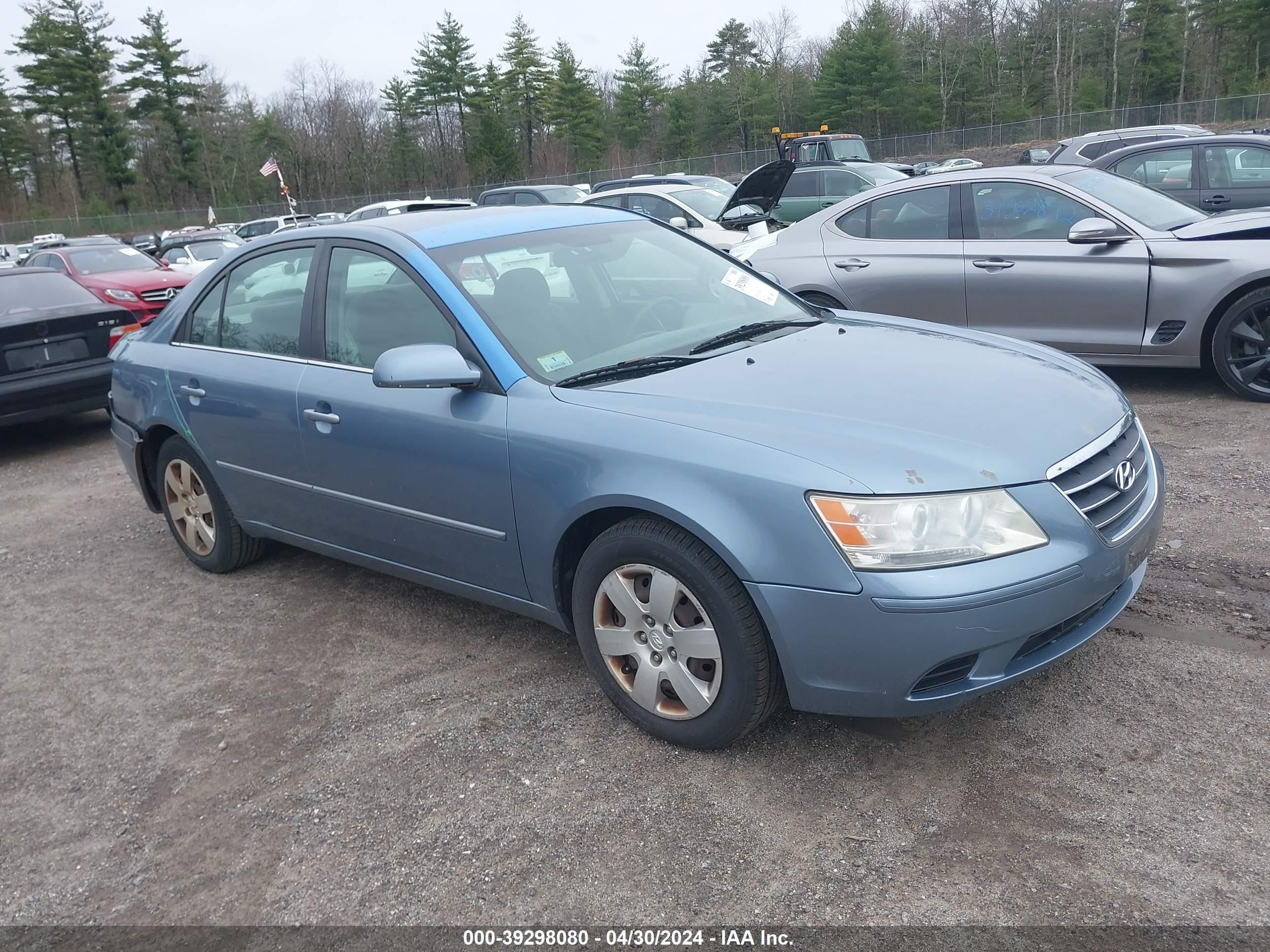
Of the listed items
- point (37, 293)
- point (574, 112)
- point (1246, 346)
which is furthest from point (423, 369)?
point (574, 112)

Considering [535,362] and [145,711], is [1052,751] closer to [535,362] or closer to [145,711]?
[535,362]

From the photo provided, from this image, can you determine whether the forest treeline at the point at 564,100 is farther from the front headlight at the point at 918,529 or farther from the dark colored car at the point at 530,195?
the front headlight at the point at 918,529

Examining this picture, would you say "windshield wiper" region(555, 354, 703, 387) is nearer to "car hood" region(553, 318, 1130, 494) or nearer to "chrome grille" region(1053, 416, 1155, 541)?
"car hood" region(553, 318, 1130, 494)

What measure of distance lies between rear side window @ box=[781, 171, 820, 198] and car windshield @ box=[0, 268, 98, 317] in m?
11.9

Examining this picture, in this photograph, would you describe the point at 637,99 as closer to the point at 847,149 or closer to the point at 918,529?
the point at 847,149

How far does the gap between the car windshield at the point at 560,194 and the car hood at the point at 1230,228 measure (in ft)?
46.7

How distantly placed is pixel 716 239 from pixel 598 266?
9.68 m

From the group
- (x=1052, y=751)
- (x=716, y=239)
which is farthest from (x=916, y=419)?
(x=716, y=239)

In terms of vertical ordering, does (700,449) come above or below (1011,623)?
above

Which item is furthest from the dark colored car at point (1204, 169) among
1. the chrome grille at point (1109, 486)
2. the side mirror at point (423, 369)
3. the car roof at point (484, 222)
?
the side mirror at point (423, 369)

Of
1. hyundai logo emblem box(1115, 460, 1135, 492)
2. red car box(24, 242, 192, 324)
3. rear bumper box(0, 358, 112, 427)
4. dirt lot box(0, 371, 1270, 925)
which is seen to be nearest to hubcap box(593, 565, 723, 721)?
dirt lot box(0, 371, 1270, 925)

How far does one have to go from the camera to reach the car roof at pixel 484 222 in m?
3.89

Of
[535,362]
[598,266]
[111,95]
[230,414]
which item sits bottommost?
[230,414]

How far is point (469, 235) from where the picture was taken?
3.89 m
